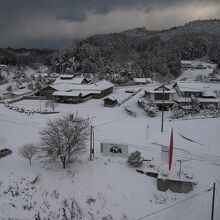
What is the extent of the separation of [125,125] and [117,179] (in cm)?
1490

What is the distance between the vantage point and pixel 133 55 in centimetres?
14425

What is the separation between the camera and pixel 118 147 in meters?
28.6

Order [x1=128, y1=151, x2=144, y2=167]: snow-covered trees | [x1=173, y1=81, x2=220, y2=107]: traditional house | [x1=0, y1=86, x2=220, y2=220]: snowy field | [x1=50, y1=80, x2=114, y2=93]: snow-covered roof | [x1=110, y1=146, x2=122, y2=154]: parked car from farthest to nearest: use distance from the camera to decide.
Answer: [x1=50, y1=80, x2=114, y2=93]: snow-covered roof → [x1=173, y1=81, x2=220, y2=107]: traditional house → [x1=110, y1=146, x2=122, y2=154]: parked car → [x1=128, y1=151, x2=144, y2=167]: snow-covered trees → [x1=0, y1=86, x2=220, y2=220]: snowy field

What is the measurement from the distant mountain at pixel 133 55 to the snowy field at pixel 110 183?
62.6 metres

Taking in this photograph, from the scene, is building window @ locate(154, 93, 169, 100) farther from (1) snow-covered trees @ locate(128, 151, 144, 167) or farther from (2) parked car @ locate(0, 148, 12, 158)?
(2) parked car @ locate(0, 148, 12, 158)

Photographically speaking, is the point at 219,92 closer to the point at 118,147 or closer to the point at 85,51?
the point at 118,147

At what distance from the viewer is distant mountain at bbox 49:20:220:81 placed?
356 ft

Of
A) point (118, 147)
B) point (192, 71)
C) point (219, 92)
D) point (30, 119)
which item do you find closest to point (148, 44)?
point (192, 71)

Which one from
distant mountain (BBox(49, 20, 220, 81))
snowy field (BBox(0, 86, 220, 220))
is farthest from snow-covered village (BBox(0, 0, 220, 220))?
distant mountain (BBox(49, 20, 220, 81))

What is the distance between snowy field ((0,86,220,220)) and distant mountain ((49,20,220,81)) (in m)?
62.6

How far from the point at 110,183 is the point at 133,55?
124 m

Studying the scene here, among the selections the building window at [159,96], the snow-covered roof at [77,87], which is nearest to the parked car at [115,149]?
the building window at [159,96]

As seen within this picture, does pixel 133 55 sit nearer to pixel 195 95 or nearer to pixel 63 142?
pixel 195 95

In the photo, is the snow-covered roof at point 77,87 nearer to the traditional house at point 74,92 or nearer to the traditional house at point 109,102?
the traditional house at point 74,92
